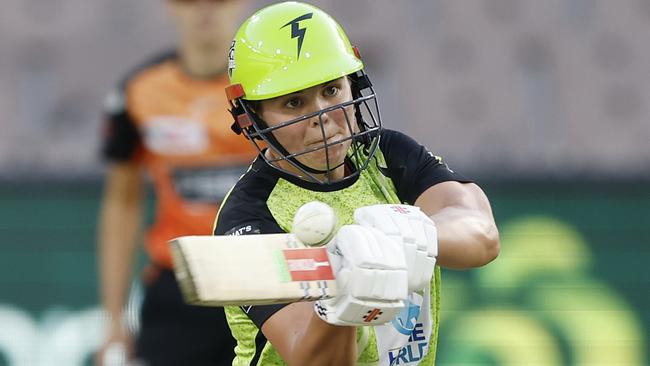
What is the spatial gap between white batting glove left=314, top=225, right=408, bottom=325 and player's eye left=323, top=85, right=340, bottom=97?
62 cm

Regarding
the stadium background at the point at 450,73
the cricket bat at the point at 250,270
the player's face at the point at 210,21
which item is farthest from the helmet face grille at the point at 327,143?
the stadium background at the point at 450,73

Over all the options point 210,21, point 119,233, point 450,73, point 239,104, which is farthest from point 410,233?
point 450,73

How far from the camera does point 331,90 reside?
10.7 ft

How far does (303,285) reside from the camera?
8.70 feet

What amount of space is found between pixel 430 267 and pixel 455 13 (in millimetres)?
11278

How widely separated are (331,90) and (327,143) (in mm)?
142

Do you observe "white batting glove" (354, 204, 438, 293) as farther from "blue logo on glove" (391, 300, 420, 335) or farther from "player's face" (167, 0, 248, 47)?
"player's face" (167, 0, 248, 47)

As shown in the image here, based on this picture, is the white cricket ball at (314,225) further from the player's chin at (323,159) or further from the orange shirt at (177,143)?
the orange shirt at (177,143)

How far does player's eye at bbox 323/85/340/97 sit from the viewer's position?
3.24 m

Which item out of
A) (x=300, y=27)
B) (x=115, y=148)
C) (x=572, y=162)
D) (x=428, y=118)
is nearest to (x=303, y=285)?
(x=300, y=27)

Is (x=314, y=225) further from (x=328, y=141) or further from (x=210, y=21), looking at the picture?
(x=210, y=21)

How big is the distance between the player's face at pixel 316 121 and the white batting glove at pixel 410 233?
1.38 ft

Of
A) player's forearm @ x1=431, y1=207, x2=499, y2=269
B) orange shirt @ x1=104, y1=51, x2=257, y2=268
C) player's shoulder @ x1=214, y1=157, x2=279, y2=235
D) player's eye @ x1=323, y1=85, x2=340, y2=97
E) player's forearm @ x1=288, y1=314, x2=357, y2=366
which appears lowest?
orange shirt @ x1=104, y1=51, x2=257, y2=268

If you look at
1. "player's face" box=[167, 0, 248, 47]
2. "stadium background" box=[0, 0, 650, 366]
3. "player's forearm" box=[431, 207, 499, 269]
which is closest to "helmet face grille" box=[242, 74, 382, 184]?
"player's forearm" box=[431, 207, 499, 269]
